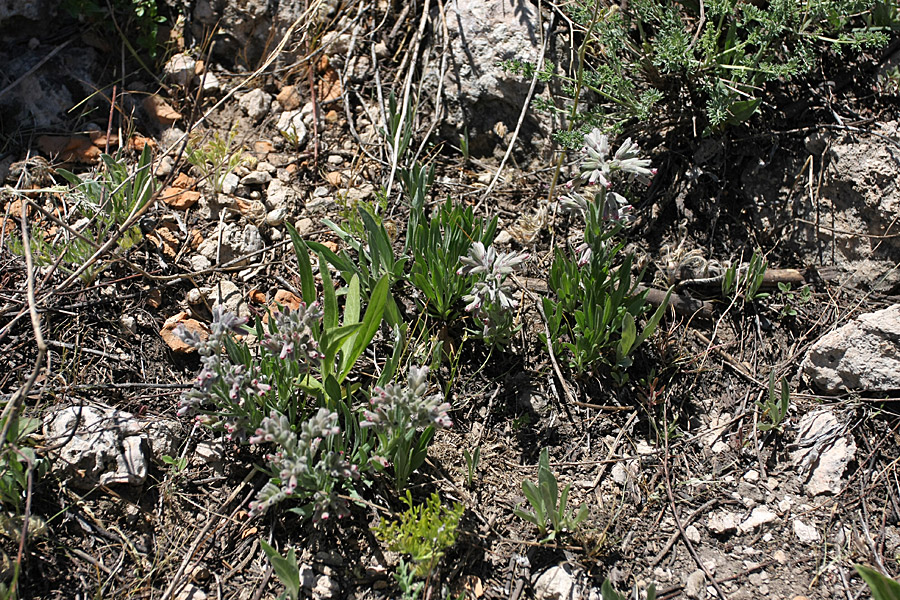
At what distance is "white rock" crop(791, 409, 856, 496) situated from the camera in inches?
117

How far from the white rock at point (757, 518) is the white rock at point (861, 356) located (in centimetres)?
69

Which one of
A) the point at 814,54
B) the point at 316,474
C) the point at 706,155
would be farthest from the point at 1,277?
the point at 814,54

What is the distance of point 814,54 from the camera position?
11.7ft

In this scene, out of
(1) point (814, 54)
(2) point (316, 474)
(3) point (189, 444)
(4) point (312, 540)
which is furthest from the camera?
(1) point (814, 54)

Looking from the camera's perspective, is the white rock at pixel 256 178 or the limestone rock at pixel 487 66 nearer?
the white rock at pixel 256 178

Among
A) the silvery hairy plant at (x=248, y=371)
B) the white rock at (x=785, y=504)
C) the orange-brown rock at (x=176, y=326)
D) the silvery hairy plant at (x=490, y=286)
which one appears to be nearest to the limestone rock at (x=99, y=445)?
the silvery hairy plant at (x=248, y=371)

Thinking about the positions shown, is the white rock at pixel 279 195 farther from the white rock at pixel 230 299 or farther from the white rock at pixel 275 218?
the white rock at pixel 230 299

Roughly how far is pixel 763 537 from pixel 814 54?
8.06 ft

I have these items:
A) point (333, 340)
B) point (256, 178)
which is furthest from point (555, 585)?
point (256, 178)

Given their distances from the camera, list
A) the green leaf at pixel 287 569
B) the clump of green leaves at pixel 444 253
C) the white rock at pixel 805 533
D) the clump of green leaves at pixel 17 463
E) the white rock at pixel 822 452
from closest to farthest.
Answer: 1. the green leaf at pixel 287 569
2. the clump of green leaves at pixel 17 463
3. the white rock at pixel 805 533
4. the white rock at pixel 822 452
5. the clump of green leaves at pixel 444 253

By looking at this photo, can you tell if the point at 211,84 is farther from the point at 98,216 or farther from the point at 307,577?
the point at 307,577

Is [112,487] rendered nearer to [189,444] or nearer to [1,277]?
[189,444]

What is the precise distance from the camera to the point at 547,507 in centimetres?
267

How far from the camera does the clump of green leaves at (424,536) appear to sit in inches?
99.1
